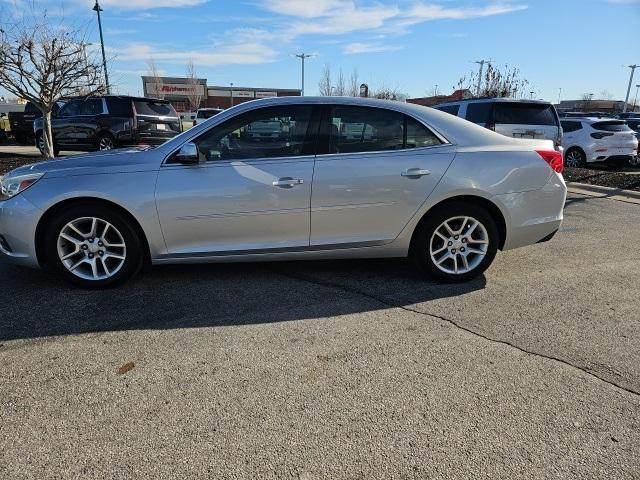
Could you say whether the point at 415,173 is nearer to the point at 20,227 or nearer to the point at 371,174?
the point at 371,174

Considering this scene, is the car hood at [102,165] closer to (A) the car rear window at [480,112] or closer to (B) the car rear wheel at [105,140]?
(A) the car rear window at [480,112]

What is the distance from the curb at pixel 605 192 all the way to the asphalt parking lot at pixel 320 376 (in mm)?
5280

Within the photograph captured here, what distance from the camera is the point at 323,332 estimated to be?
3508mm

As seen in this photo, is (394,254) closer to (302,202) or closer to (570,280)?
(302,202)

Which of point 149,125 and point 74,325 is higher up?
point 149,125

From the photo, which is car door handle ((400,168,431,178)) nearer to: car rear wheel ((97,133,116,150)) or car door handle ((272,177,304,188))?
car door handle ((272,177,304,188))

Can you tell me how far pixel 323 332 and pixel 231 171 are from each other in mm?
1517

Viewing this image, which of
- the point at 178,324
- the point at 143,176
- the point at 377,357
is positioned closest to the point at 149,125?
the point at 143,176

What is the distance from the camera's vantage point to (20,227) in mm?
4074

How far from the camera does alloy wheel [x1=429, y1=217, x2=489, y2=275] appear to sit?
14.5ft

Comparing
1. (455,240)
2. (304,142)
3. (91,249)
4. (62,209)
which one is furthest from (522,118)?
Answer: (62,209)

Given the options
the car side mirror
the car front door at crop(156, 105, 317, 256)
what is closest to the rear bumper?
the car front door at crop(156, 105, 317, 256)

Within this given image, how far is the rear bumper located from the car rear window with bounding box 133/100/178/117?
11.4 meters

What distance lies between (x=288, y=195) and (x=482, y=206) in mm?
1704
